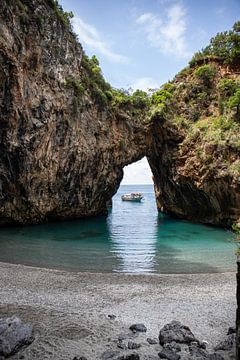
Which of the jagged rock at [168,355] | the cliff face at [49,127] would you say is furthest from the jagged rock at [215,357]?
the cliff face at [49,127]

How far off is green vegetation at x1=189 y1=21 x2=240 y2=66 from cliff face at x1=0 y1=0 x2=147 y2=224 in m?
9.35

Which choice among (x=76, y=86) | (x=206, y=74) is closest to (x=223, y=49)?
(x=206, y=74)

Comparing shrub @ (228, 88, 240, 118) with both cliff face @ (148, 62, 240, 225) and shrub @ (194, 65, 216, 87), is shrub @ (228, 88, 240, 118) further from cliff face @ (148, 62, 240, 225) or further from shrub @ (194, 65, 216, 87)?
shrub @ (194, 65, 216, 87)

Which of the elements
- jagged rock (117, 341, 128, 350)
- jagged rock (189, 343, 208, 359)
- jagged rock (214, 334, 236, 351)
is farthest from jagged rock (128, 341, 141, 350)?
jagged rock (214, 334, 236, 351)

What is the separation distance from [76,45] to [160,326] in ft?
74.3

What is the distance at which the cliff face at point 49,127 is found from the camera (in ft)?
56.8

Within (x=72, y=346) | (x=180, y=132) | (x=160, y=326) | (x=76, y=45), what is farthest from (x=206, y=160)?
(x=72, y=346)

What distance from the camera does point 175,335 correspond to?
5.67 m

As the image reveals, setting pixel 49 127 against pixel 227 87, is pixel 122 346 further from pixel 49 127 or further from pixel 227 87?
pixel 227 87

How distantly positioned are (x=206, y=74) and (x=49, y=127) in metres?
15.7

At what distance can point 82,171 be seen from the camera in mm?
25484

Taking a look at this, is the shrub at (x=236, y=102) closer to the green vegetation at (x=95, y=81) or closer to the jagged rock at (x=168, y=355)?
the green vegetation at (x=95, y=81)

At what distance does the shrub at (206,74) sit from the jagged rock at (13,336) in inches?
1033

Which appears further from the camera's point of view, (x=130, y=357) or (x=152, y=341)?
(x=152, y=341)
